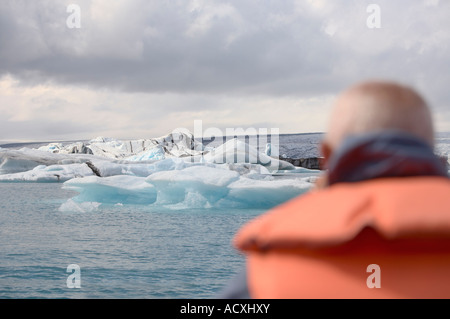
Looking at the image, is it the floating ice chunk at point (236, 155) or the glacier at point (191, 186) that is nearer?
the glacier at point (191, 186)

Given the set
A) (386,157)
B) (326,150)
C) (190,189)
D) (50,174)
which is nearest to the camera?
(386,157)

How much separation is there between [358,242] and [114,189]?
59.6 ft

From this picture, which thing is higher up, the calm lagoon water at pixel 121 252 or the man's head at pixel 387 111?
the man's head at pixel 387 111

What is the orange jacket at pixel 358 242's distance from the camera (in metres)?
0.67

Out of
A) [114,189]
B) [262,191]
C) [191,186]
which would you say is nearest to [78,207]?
[114,189]

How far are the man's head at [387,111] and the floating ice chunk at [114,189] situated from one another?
16.8 m

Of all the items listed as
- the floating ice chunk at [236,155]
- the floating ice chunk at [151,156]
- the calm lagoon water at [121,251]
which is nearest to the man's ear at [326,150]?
the calm lagoon water at [121,251]

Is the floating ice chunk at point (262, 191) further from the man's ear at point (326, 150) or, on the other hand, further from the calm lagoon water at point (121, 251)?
the man's ear at point (326, 150)

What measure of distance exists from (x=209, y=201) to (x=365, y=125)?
56.0 feet

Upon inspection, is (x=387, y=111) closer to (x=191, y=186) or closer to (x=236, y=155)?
(x=191, y=186)

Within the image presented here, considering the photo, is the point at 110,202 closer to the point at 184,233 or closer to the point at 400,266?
the point at 184,233

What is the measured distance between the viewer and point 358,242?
2.38 ft

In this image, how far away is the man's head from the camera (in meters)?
0.77
